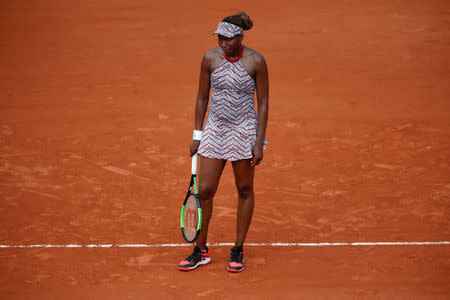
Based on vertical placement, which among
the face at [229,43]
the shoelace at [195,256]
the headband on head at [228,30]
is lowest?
the shoelace at [195,256]

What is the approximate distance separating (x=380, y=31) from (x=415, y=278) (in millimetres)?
8086

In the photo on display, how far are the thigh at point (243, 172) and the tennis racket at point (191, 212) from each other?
0.36 meters

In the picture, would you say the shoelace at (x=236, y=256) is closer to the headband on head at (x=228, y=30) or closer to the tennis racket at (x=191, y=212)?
the tennis racket at (x=191, y=212)

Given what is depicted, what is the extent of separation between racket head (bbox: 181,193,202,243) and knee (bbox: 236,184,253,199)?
419mm

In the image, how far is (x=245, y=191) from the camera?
5172mm

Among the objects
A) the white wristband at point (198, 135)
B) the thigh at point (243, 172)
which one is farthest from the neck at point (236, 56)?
the thigh at point (243, 172)

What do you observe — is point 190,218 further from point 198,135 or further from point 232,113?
point 232,113

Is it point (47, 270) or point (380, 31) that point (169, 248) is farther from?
point (380, 31)

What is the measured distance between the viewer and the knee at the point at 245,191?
5.13 metres

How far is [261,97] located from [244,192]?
34.3 inches

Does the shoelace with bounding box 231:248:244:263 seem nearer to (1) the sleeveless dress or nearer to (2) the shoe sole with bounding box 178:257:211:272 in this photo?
(2) the shoe sole with bounding box 178:257:211:272

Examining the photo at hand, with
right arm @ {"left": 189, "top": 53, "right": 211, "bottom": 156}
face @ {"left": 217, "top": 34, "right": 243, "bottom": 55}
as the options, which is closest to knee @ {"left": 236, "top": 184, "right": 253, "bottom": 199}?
right arm @ {"left": 189, "top": 53, "right": 211, "bottom": 156}

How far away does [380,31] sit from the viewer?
12195mm

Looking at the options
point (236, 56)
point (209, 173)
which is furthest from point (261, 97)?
point (209, 173)
